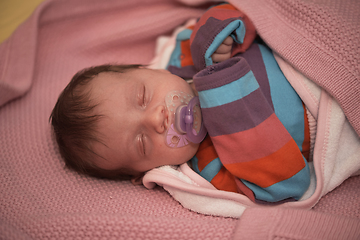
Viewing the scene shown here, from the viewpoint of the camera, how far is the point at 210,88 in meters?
1.02

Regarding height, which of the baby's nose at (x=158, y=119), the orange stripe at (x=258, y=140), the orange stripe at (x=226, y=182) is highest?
the baby's nose at (x=158, y=119)

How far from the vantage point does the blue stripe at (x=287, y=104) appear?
1127 millimetres

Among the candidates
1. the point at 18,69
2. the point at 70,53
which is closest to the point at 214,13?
the point at 70,53

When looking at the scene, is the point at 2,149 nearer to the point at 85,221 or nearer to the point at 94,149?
the point at 94,149

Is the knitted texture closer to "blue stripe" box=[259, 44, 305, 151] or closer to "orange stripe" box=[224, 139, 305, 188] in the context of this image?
"blue stripe" box=[259, 44, 305, 151]

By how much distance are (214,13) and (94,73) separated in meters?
0.61

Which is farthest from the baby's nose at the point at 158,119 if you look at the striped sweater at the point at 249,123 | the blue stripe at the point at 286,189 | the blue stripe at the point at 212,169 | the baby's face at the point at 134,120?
the blue stripe at the point at 286,189

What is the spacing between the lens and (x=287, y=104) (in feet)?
3.75

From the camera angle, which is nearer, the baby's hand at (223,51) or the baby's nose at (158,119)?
the baby's nose at (158,119)

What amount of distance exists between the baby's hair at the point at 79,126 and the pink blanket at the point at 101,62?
8 cm

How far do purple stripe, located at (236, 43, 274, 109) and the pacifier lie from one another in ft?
0.95

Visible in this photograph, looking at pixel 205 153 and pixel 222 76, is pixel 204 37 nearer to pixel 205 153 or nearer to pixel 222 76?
pixel 222 76

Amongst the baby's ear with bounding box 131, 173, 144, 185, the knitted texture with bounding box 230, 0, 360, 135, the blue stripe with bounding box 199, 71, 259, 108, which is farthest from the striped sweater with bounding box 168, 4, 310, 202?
the baby's ear with bounding box 131, 173, 144, 185

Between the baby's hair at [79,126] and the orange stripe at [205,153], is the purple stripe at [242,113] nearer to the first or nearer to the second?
the orange stripe at [205,153]
